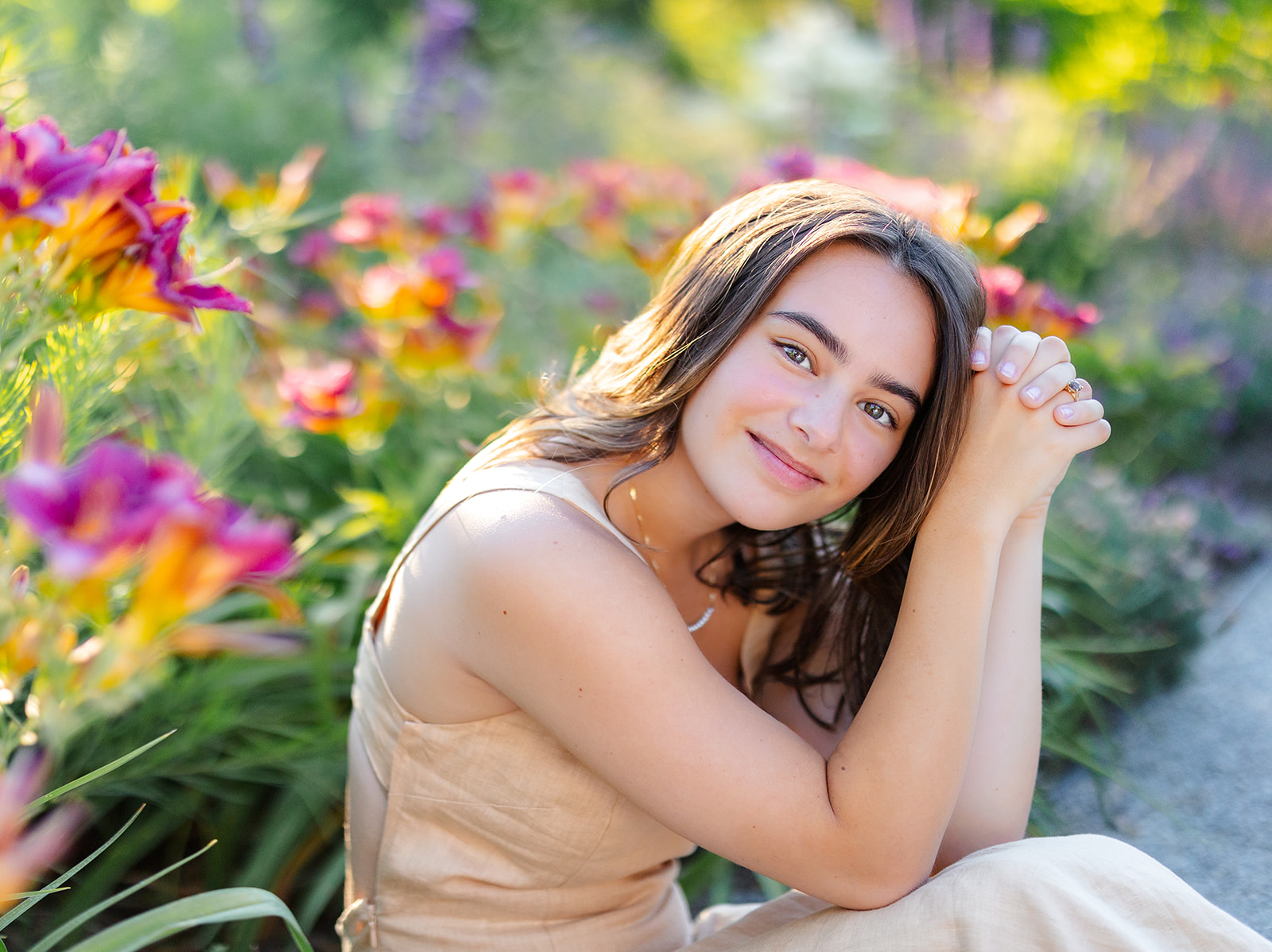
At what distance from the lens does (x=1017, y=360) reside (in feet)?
4.47

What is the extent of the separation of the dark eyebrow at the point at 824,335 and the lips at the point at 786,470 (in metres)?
0.14

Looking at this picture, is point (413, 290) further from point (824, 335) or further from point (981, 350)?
point (981, 350)

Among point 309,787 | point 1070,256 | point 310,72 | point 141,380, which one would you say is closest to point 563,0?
point 310,72

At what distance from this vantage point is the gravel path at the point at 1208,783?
5.65ft

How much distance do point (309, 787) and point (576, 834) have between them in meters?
0.65

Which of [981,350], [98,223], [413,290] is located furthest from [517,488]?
[413,290]

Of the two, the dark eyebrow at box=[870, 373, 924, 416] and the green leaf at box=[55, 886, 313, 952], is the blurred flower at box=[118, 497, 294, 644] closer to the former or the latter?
the green leaf at box=[55, 886, 313, 952]

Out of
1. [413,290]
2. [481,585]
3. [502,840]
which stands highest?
[481,585]

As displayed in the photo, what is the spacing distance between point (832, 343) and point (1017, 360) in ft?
0.86

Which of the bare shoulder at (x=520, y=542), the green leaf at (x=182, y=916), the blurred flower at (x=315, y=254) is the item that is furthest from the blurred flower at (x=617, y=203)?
the green leaf at (x=182, y=916)

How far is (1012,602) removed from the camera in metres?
1.46

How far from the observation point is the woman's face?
51.4 inches

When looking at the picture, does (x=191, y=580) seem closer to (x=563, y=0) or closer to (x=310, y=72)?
(x=310, y=72)

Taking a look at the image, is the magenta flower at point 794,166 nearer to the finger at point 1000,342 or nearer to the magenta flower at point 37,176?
the finger at point 1000,342
